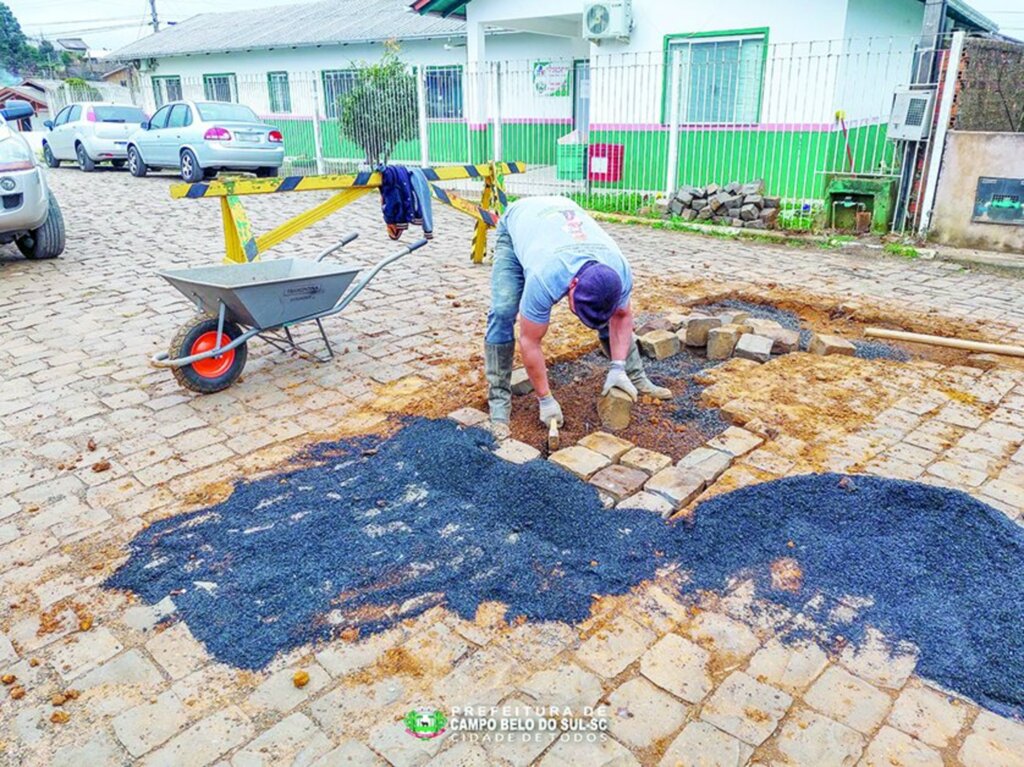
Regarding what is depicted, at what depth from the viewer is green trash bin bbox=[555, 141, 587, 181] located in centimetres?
1387

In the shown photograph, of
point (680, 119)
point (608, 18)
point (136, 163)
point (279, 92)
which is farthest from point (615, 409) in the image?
point (279, 92)

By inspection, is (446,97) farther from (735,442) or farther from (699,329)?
(735,442)

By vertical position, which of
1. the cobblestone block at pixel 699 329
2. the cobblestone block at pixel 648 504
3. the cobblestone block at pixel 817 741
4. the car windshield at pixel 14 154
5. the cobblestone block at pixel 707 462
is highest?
the car windshield at pixel 14 154

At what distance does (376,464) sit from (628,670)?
1.78m

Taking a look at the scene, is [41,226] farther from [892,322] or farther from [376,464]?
[892,322]

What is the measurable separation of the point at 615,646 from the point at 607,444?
4.61 ft

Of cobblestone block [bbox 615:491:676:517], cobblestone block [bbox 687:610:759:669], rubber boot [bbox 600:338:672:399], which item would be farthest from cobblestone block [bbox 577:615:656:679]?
rubber boot [bbox 600:338:672:399]

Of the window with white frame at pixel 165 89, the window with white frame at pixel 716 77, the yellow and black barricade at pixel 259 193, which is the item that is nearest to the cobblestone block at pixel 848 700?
the yellow and black barricade at pixel 259 193

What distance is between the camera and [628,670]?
101 inches

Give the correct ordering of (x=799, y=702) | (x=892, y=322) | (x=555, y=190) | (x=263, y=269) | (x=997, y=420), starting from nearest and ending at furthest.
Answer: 1. (x=799, y=702)
2. (x=997, y=420)
3. (x=263, y=269)
4. (x=892, y=322)
5. (x=555, y=190)

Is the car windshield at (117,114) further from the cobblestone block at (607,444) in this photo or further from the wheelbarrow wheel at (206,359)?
the cobblestone block at (607,444)

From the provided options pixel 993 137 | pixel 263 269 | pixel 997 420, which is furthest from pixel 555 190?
pixel 997 420

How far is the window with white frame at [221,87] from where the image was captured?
22078 mm

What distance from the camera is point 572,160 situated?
45.7 ft
